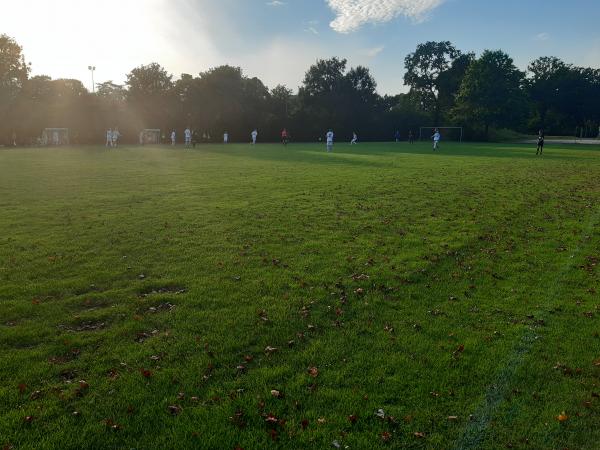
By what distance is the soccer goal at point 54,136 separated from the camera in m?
61.8

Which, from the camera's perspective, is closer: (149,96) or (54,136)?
(54,136)

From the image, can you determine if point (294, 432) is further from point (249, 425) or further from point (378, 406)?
point (378, 406)

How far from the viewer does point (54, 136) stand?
61.8 metres

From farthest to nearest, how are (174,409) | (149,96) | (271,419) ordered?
(149,96) → (174,409) → (271,419)

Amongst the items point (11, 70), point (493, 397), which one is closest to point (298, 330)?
point (493, 397)


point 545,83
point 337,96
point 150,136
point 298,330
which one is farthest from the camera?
point 545,83

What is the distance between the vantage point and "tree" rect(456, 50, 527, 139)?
267 feet

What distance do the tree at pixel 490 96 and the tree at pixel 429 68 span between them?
1812 centimetres

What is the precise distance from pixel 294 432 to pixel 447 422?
1.51 meters

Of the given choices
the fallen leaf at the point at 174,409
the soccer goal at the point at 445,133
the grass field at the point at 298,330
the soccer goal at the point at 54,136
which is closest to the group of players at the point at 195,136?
the soccer goal at the point at 445,133

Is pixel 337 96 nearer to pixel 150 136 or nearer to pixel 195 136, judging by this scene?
pixel 195 136

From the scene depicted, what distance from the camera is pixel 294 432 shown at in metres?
4.22

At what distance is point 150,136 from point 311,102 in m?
31.6

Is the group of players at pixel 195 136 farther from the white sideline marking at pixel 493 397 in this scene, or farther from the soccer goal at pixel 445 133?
the white sideline marking at pixel 493 397
